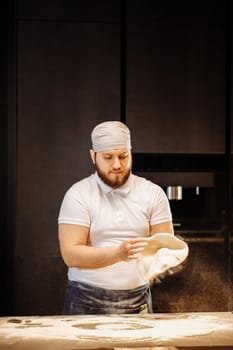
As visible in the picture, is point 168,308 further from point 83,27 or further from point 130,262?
point 83,27

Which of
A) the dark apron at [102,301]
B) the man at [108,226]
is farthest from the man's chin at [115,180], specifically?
the dark apron at [102,301]

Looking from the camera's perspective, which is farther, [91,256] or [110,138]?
[110,138]

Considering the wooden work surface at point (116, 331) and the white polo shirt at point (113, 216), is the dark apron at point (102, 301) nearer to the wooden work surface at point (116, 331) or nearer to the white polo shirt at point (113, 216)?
the white polo shirt at point (113, 216)

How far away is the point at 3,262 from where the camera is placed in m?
4.02

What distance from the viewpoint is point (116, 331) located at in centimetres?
218

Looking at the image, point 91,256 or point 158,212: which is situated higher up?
point 158,212

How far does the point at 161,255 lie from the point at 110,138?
0.57 m

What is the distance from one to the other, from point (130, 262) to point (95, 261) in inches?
8.0

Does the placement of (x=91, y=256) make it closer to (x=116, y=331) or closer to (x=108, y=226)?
(x=108, y=226)

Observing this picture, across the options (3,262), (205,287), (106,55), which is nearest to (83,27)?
(106,55)

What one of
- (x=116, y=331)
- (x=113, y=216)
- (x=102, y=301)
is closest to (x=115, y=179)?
(x=113, y=216)

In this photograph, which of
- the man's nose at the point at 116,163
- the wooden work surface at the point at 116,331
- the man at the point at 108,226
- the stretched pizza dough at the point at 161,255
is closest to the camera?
the wooden work surface at the point at 116,331

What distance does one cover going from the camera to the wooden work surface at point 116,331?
203 cm

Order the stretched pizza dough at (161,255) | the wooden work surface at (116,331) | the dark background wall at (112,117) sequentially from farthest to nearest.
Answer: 1. the dark background wall at (112,117)
2. the stretched pizza dough at (161,255)
3. the wooden work surface at (116,331)
